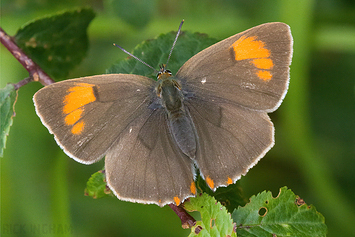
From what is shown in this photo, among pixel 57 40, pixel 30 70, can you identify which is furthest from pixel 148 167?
pixel 57 40

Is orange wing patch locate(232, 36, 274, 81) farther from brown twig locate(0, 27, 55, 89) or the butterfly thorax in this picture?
brown twig locate(0, 27, 55, 89)

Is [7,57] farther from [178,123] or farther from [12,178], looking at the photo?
[178,123]

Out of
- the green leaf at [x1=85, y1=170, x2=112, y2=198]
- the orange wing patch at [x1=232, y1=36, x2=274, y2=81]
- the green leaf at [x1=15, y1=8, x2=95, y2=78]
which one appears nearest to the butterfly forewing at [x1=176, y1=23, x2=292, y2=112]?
the orange wing patch at [x1=232, y1=36, x2=274, y2=81]

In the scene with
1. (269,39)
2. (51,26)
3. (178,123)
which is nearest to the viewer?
(269,39)

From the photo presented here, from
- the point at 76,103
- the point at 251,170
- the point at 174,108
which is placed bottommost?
the point at 251,170

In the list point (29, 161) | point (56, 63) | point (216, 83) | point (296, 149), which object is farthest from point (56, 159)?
point (296, 149)

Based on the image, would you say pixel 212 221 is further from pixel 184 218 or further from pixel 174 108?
pixel 174 108
